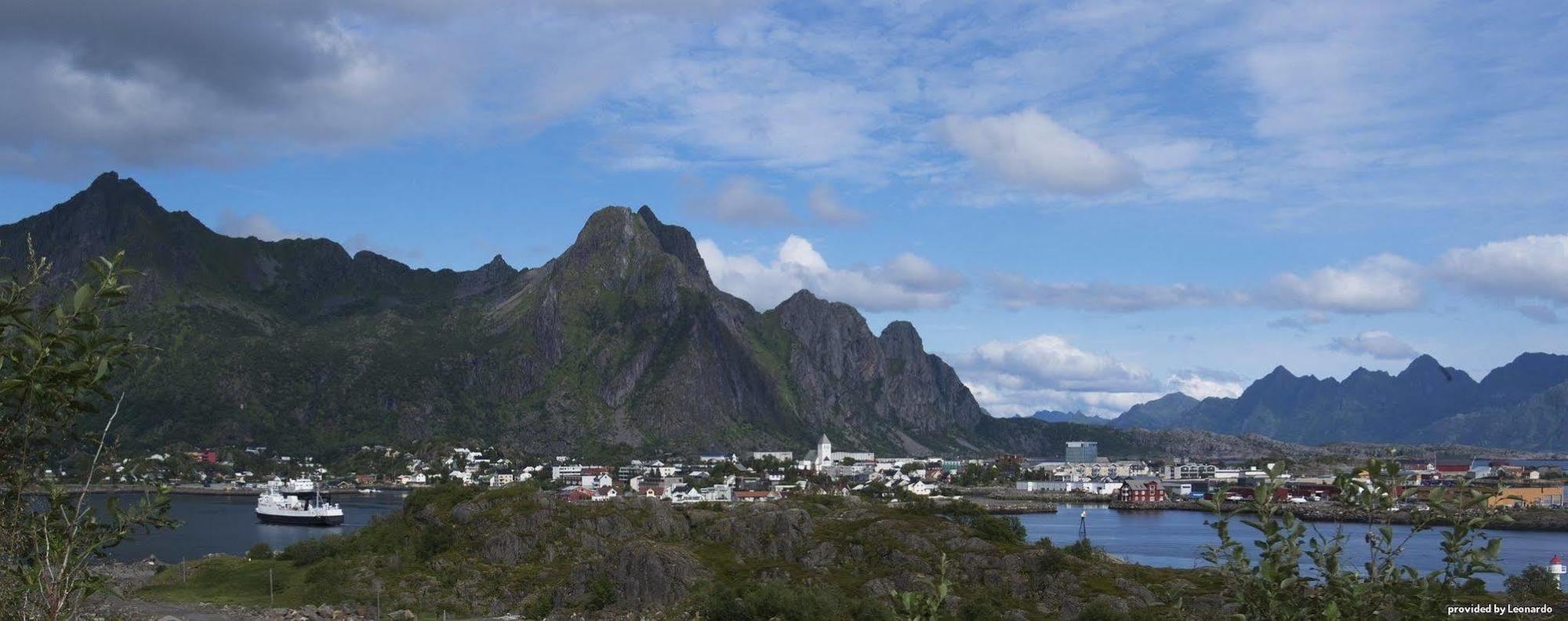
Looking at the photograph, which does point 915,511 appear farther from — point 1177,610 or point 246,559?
point 1177,610

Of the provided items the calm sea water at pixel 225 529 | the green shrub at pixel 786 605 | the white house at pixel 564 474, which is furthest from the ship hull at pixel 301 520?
the green shrub at pixel 786 605

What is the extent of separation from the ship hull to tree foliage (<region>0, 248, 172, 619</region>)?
12449 centimetres

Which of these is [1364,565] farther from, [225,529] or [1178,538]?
[225,529]

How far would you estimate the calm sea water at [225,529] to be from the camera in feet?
322

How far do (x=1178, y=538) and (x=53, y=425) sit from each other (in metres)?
126

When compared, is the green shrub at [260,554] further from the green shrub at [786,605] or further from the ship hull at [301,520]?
the ship hull at [301,520]

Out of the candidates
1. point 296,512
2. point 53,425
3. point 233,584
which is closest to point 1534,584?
point 233,584

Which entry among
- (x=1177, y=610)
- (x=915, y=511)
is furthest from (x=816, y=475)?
(x=1177, y=610)

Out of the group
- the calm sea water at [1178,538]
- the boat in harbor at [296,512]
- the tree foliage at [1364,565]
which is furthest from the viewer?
the boat in harbor at [296,512]

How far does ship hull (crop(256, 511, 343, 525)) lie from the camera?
126188mm

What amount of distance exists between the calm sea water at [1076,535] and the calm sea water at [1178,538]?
0.09 metres

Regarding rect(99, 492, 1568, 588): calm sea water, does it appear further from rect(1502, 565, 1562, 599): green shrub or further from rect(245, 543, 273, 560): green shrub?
rect(1502, 565, 1562, 599): green shrub

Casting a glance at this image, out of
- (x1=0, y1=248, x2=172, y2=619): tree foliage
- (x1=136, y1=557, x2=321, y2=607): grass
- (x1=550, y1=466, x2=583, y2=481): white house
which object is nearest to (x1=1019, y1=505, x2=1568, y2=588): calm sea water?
(x1=136, y1=557, x2=321, y2=607): grass

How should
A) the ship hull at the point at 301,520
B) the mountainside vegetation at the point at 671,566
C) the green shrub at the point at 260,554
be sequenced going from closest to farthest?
the mountainside vegetation at the point at 671,566 → the green shrub at the point at 260,554 → the ship hull at the point at 301,520
